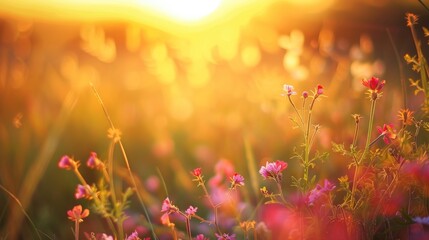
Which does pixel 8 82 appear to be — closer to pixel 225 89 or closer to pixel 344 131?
pixel 344 131

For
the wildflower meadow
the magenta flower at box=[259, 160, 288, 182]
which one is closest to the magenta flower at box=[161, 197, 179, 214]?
the wildflower meadow

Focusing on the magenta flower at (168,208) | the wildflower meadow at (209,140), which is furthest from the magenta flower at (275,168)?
the magenta flower at (168,208)

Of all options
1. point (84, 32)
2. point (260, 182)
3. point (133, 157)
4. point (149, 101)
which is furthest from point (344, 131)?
point (149, 101)

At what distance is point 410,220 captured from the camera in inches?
59.6

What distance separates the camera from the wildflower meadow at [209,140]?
160cm

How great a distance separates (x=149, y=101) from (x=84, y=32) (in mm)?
1421

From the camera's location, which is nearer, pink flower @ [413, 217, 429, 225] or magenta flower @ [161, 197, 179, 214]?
pink flower @ [413, 217, 429, 225]

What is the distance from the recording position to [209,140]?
13.6 ft

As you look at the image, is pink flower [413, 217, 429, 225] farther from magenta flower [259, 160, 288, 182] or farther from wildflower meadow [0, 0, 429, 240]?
magenta flower [259, 160, 288, 182]

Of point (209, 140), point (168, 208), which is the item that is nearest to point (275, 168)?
point (168, 208)

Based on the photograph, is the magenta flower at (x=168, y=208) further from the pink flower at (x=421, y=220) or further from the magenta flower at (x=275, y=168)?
the pink flower at (x=421, y=220)

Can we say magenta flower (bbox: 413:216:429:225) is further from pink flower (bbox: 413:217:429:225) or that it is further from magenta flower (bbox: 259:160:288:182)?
magenta flower (bbox: 259:160:288:182)

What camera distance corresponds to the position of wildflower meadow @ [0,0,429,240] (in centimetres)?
160

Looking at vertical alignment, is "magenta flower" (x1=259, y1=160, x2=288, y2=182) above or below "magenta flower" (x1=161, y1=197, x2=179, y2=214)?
above
